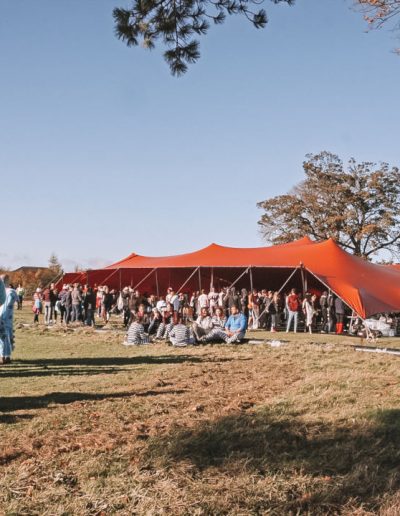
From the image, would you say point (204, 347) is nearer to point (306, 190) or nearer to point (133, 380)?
point (133, 380)

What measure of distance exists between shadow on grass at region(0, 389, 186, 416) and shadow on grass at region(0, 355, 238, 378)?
180cm

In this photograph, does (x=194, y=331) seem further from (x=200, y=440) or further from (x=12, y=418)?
(x=200, y=440)

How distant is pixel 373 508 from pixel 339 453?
1099mm

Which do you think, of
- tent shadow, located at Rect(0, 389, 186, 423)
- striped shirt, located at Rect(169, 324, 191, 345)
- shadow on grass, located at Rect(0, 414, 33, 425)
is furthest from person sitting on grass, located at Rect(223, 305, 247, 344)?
shadow on grass, located at Rect(0, 414, 33, 425)

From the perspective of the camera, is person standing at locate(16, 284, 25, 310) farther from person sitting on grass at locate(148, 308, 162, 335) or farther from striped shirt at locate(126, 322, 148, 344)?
striped shirt at locate(126, 322, 148, 344)

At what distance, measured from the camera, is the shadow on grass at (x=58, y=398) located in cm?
659

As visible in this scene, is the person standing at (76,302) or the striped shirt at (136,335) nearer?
the striped shirt at (136,335)

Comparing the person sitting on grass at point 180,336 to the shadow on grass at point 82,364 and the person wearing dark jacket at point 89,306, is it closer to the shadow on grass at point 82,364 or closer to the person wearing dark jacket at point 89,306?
the shadow on grass at point 82,364

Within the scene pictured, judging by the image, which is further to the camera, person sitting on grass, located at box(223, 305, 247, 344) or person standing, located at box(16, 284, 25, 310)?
person standing, located at box(16, 284, 25, 310)

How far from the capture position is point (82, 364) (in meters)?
10.3

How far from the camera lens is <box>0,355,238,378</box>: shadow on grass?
30.3 feet

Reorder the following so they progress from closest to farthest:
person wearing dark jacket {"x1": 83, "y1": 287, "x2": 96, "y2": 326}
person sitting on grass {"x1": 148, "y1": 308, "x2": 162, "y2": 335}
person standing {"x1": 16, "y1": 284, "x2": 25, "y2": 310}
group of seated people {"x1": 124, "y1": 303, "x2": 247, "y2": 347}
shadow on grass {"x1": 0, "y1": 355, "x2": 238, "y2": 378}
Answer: shadow on grass {"x1": 0, "y1": 355, "x2": 238, "y2": 378} → group of seated people {"x1": 124, "y1": 303, "x2": 247, "y2": 347} → person sitting on grass {"x1": 148, "y1": 308, "x2": 162, "y2": 335} → person wearing dark jacket {"x1": 83, "y1": 287, "x2": 96, "y2": 326} → person standing {"x1": 16, "y1": 284, "x2": 25, "y2": 310}

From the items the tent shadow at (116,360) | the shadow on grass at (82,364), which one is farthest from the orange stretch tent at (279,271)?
the shadow on grass at (82,364)

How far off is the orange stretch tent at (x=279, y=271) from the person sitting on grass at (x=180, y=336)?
7432 mm
